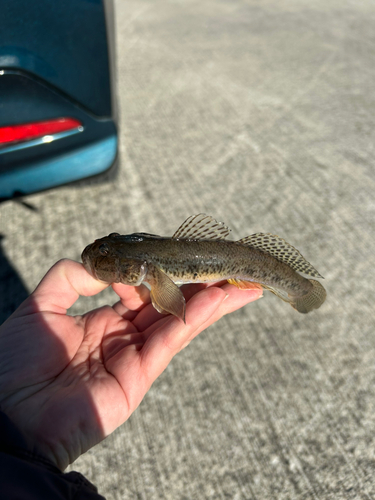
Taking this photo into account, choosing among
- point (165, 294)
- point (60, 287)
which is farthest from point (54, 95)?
point (165, 294)

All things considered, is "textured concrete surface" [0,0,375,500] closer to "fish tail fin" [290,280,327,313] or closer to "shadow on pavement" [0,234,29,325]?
"shadow on pavement" [0,234,29,325]

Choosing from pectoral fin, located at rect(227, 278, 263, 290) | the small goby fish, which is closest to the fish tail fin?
the small goby fish

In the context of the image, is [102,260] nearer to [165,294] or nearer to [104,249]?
[104,249]

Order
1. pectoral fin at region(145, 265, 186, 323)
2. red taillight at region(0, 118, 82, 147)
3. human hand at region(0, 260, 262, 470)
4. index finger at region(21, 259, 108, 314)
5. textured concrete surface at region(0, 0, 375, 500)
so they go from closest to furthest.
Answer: human hand at region(0, 260, 262, 470)
pectoral fin at region(145, 265, 186, 323)
index finger at region(21, 259, 108, 314)
textured concrete surface at region(0, 0, 375, 500)
red taillight at region(0, 118, 82, 147)

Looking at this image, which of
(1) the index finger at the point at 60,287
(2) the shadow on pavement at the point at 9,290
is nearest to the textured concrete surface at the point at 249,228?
(2) the shadow on pavement at the point at 9,290

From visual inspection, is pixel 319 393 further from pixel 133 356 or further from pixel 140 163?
pixel 140 163

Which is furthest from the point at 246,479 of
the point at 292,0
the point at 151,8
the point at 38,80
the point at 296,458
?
the point at 292,0

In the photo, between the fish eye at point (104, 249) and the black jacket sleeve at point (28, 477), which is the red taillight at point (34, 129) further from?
the black jacket sleeve at point (28, 477)
